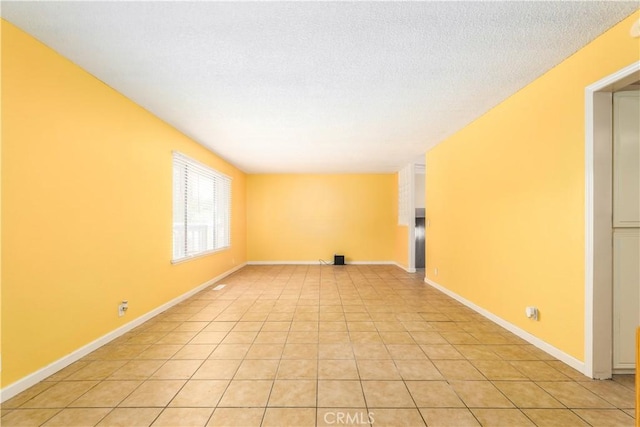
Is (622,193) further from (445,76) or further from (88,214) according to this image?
(88,214)

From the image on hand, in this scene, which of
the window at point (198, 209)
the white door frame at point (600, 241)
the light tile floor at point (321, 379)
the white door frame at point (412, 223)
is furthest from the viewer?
the white door frame at point (412, 223)

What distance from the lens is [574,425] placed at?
1.61m

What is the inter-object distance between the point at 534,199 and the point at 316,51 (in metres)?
2.54

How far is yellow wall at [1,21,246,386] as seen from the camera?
1.87 meters

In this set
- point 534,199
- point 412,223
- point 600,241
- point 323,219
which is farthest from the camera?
point 323,219

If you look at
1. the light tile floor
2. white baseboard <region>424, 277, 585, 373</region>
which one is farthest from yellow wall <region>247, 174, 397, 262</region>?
the light tile floor

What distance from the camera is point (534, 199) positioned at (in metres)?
2.63

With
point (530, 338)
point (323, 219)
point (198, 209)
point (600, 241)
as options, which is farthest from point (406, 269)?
point (198, 209)

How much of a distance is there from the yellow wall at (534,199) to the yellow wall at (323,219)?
3.65 meters

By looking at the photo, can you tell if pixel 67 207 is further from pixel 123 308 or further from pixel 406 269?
pixel 406 269

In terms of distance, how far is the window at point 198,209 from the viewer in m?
4.07

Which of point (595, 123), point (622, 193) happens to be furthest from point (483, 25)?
point (622, 193)

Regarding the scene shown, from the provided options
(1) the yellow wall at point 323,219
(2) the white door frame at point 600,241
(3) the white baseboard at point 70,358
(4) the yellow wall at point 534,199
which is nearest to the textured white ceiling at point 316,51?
(4) the yellow wall at point 534,199

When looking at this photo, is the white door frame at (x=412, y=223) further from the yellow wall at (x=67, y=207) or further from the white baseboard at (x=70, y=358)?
the yellow wall at (x=67, y=207)
